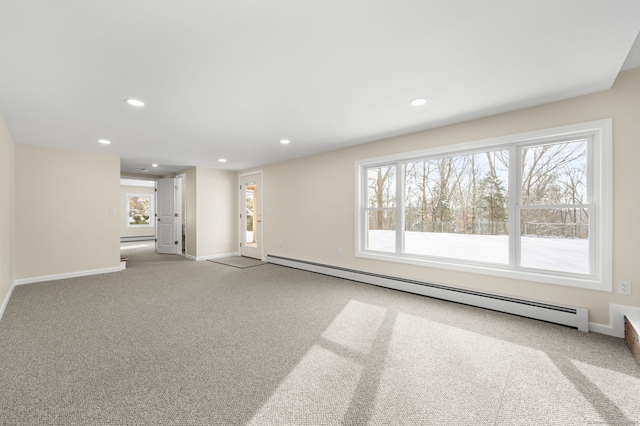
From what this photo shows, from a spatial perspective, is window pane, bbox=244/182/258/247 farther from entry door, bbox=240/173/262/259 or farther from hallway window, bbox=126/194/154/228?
hallway window, bbox=126/194/154/228

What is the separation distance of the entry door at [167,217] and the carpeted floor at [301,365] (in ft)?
13.2

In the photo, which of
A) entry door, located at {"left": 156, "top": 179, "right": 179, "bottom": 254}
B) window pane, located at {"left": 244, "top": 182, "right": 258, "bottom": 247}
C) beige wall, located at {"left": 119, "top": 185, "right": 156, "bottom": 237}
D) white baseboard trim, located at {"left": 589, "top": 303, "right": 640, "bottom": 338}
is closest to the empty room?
white baseboard trim, located at {"left": 589, "top": 303, "right": 640, "bottom": 338}

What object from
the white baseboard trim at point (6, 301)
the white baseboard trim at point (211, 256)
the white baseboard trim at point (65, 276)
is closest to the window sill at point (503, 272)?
the white baseboard trim at point (211, 256)

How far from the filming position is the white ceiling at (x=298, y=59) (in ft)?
5.02

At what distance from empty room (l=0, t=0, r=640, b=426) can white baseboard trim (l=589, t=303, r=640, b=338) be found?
0.5 inches

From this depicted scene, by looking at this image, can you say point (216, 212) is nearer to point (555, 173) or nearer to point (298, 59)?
point (298, 59)

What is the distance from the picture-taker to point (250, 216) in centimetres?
743

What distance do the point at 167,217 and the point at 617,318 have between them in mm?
8701

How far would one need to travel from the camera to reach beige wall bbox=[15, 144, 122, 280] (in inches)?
173

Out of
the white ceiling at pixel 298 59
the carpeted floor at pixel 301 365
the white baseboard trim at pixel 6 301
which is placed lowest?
the carpeted floor at pixel 301 365

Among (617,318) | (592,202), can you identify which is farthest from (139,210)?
(617,318)

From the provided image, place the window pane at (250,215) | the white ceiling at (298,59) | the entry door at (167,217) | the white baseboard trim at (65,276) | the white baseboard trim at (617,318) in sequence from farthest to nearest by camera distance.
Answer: the entry door at (167,217)
the window pane at (250,215)
the white baseboard trim at (65,276)
the white baseboard trim at (617,318)
the white ceiling at (298,59)

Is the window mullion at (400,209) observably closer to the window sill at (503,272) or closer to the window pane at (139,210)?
the window sill at (503,272)

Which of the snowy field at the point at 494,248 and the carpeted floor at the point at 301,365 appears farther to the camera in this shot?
the snowy field at the point at 494,248
